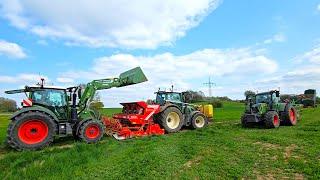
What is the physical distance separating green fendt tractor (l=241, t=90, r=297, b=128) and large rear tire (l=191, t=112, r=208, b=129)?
7.08 feet

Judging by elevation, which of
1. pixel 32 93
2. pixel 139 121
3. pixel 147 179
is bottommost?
pixel 147 179

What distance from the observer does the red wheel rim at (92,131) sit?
14.5 metres

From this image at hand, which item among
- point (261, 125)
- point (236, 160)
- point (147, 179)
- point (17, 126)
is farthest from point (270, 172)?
point (261, 125)

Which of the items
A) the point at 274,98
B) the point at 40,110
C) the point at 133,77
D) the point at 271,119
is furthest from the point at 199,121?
the point at 40,110

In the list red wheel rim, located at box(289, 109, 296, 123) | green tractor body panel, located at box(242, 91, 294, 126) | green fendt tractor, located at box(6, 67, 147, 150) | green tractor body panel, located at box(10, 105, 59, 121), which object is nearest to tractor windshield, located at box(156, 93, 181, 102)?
green fendt tractor, located at box(6, 67, 147, 150)

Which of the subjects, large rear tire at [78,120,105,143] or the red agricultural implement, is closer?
large rear tire at [78,120,105,143]

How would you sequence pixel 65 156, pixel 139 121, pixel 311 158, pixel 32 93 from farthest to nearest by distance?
1. pixel 139 121
2. pixel 32 93
3. pixel 65 156
4. pixel 311 158

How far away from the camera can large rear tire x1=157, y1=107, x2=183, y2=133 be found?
57.5 feet

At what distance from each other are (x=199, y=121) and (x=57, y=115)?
8195 mm

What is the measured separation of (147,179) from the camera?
8.20 metres

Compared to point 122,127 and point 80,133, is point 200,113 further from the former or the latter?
point 80,133

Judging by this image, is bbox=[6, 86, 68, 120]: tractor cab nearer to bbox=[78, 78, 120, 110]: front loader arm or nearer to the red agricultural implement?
bbox=[78, 78, 120, 110]: front loader arm

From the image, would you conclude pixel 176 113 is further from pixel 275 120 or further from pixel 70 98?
pixel 70 98

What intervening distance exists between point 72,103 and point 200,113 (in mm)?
7487
